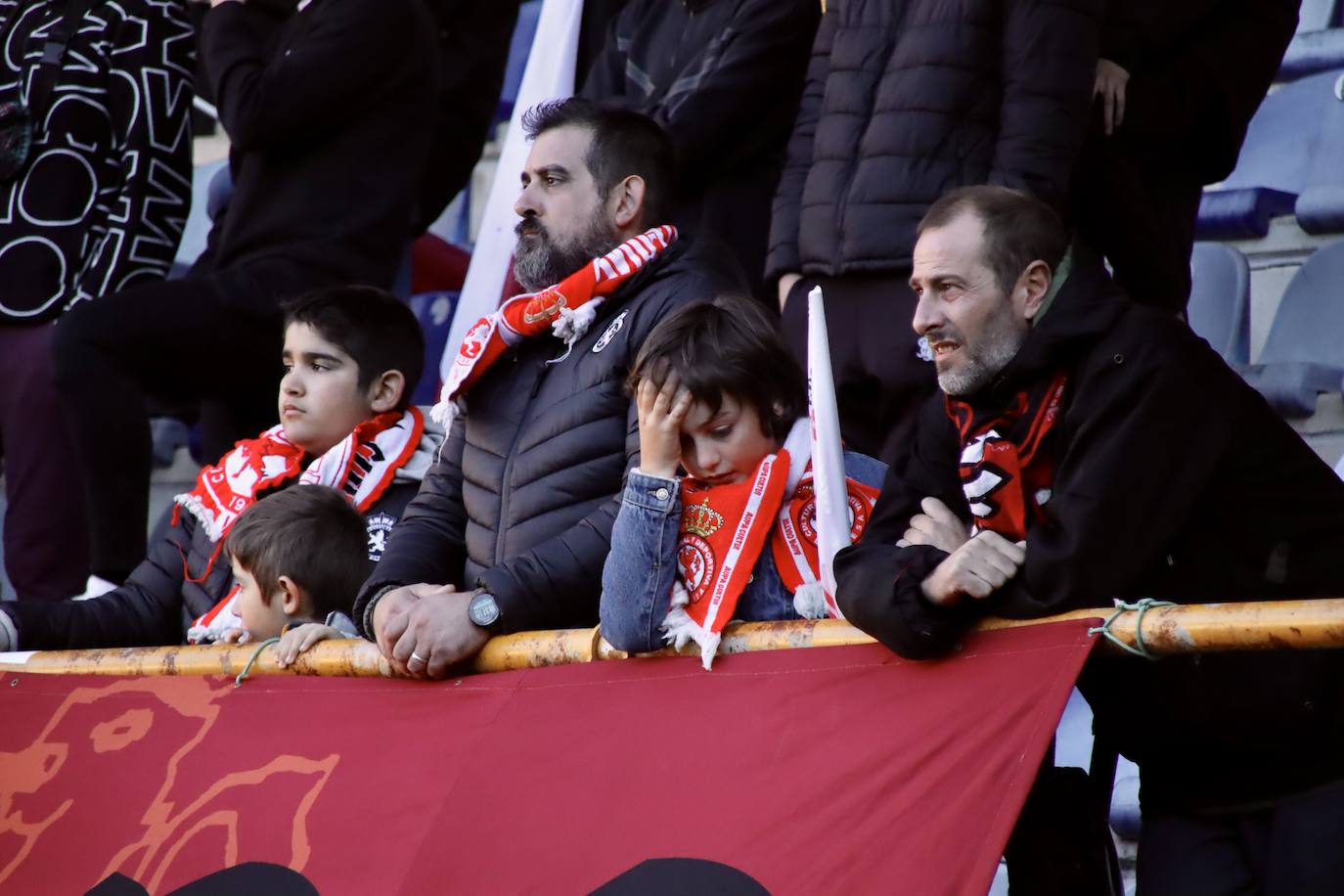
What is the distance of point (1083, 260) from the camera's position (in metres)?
3.22

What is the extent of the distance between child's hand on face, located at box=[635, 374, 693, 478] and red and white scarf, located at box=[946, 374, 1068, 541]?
0.54 metres

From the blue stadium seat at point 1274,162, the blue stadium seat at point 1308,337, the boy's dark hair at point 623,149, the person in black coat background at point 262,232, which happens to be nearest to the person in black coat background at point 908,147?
the boy's dark hair at point 623,149

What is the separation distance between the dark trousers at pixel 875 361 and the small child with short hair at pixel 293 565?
1.10m

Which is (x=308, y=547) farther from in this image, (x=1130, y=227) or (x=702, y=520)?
(x=1130, y=227)

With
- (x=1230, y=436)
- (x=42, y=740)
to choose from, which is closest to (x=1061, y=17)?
(x=1230, y=436)

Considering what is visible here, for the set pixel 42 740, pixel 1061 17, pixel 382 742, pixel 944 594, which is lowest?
pixel 42 740

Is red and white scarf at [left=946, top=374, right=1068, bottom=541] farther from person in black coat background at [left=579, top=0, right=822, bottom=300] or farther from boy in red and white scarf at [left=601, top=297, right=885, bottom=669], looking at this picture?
person in black coat background at [left=579, top=0, right=822, bottom=300]

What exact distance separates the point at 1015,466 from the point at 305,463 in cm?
245

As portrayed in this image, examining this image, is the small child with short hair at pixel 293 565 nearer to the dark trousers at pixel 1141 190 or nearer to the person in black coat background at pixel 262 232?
the person in black coat background at pixel 262 232

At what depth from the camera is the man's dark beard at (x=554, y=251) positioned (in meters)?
4.35

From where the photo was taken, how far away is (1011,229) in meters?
3.21

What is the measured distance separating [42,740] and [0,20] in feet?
9.65

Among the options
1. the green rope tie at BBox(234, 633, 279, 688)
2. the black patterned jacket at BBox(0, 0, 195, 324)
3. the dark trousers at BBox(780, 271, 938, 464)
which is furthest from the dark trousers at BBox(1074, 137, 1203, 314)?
the black patterned jacket at BBox(0, 0, 195, 324)

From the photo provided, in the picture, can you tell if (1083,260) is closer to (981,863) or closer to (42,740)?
(981,863)
